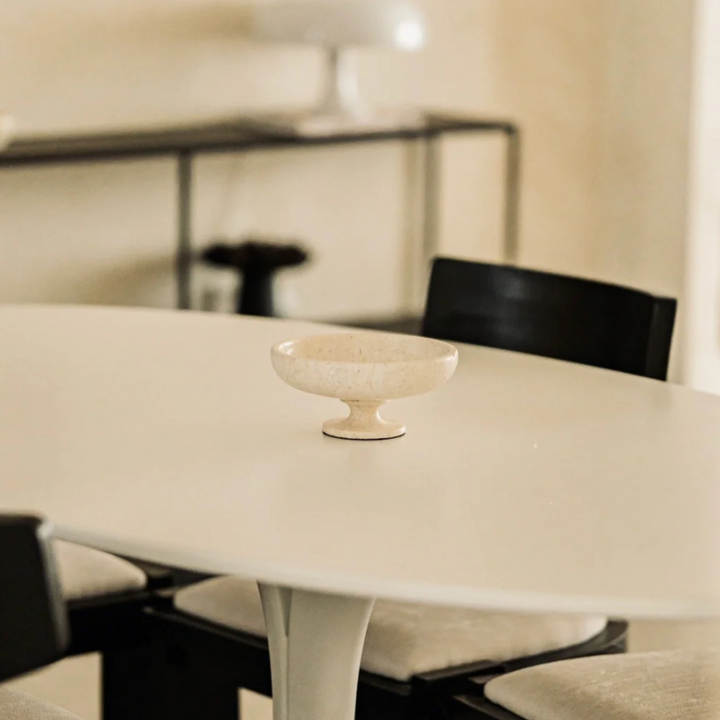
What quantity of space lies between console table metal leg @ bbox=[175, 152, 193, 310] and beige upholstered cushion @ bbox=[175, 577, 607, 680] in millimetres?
2582

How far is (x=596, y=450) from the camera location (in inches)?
53.7

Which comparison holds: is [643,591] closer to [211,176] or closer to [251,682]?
[251,682]

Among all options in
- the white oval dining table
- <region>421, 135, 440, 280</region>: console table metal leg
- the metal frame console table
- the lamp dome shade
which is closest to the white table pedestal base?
the white oval dining table

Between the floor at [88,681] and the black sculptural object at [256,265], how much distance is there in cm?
180

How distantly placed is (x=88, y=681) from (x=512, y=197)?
2742 mm

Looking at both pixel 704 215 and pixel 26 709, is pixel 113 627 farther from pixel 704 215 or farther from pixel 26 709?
pixel 704 215

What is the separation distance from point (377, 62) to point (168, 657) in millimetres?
3392

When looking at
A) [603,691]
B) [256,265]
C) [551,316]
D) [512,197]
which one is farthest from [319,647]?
[512,197]

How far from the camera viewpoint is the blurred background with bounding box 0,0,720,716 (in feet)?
13.9

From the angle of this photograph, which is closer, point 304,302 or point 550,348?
point 550,348

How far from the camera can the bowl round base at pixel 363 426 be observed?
54.2 inches

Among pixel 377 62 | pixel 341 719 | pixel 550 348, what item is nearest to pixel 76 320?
pixel 550 348

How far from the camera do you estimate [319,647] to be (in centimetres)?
133

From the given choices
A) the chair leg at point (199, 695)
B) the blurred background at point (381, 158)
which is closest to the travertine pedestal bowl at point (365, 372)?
the chair leg at point (199, 695)
